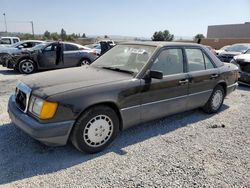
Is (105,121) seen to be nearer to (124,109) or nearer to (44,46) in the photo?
(124,109)

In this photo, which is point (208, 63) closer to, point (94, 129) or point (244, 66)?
point (94, 129)

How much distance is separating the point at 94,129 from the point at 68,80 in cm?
78

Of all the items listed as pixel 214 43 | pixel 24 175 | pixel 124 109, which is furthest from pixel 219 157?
pixel 214 43

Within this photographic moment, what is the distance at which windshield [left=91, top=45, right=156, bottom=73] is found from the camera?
154 inches

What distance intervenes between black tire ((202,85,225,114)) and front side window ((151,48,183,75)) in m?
1.28

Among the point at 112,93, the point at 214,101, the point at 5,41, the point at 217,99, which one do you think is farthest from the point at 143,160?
the point at 5,41

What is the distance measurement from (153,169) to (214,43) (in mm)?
35262

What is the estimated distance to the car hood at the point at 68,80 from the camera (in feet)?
10.3

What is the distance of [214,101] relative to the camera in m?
5.24

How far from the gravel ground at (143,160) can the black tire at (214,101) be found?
687 millimetres

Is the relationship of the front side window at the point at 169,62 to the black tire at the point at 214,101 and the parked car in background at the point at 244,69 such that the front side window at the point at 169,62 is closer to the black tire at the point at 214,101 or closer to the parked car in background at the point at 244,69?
the black tire at the point at 214,101

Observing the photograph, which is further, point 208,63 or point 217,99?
point 217,99

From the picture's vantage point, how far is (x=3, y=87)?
285 inches

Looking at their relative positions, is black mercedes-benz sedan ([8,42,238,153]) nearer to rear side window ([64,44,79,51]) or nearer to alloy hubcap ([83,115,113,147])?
alloy hubcap ([83,115,113,147])
